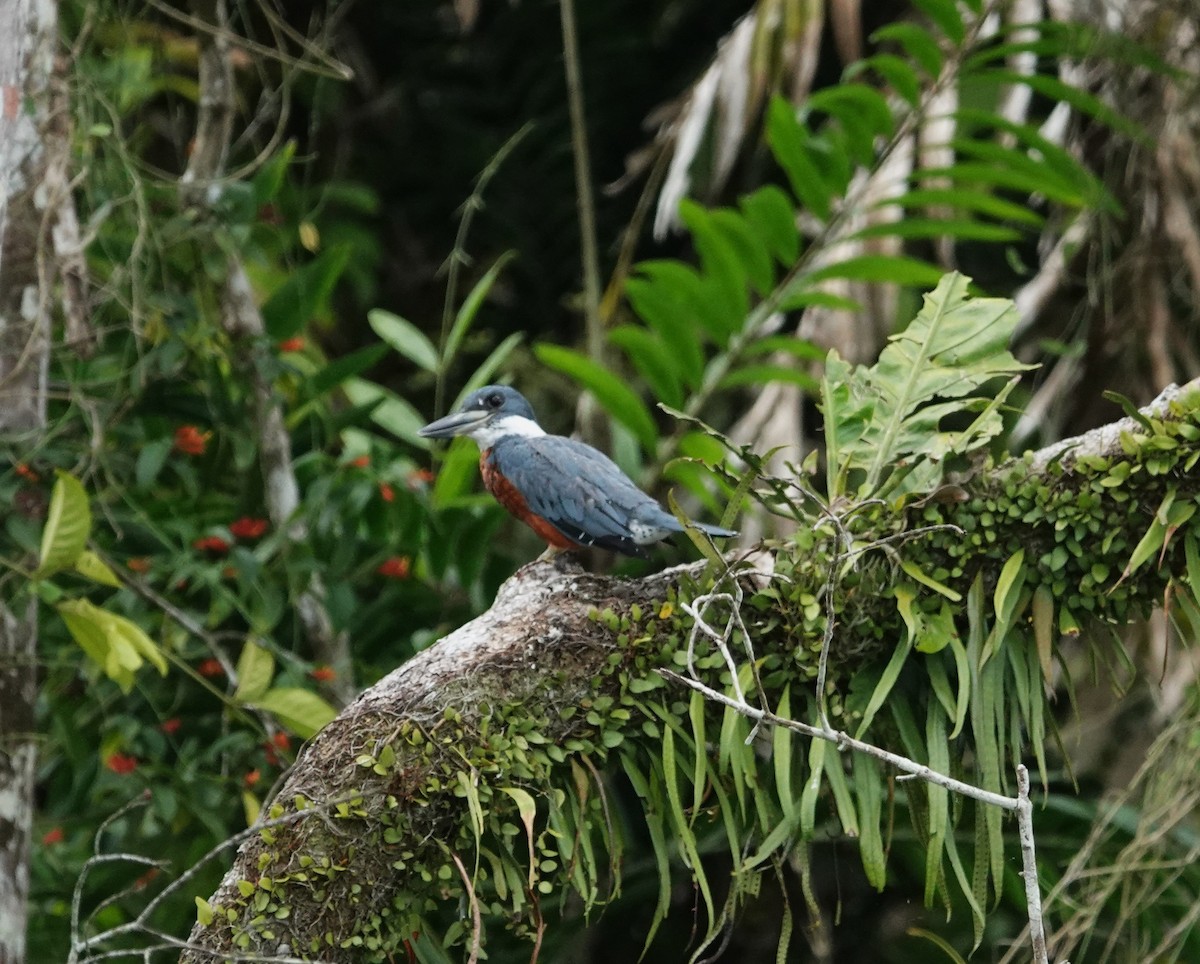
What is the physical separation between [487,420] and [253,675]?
38.5 inches

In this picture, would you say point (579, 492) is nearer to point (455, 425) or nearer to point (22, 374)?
point (455, 425)

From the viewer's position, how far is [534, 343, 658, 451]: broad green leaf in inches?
167

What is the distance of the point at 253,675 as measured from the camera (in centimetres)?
378

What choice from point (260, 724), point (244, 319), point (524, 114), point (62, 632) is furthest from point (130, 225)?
point (524, 114)

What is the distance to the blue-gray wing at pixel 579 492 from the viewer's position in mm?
3611

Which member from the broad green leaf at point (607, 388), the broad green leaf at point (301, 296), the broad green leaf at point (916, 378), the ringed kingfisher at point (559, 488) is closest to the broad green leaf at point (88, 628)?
the ringed kingfisher at point (559, 488)

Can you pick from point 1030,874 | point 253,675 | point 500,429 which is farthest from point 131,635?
point 1030,874

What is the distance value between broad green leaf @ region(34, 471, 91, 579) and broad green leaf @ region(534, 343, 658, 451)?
1.37 meters

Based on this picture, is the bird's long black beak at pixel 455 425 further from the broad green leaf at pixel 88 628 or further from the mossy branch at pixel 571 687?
the mossy branch at pixel 571 687

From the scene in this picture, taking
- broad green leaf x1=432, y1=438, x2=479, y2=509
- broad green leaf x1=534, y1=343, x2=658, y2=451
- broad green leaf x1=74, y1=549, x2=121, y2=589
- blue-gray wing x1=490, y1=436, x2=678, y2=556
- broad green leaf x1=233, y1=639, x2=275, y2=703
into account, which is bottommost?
broad green leaf x1=233, y1=639, x2=275, y2=703

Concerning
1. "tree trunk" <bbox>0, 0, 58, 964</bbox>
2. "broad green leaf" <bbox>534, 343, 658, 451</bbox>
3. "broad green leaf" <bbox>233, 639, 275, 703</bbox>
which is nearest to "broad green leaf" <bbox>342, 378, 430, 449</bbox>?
"broad green leaf" <bbox>534, 343, 658, 451</bbox>

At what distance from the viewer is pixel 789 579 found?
2889mm

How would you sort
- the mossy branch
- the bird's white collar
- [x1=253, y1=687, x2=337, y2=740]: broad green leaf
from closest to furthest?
1. the mossy branch
2. [x1=253, y1=687, x2=337, y2=740]: broad green leaf
3. the bird's white collar

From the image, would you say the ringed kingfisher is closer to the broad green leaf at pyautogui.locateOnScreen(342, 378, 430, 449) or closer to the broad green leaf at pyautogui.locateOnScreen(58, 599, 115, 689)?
the broad green leaf at pyautogui.locateOnScreen(342, 378, 430, 449)
